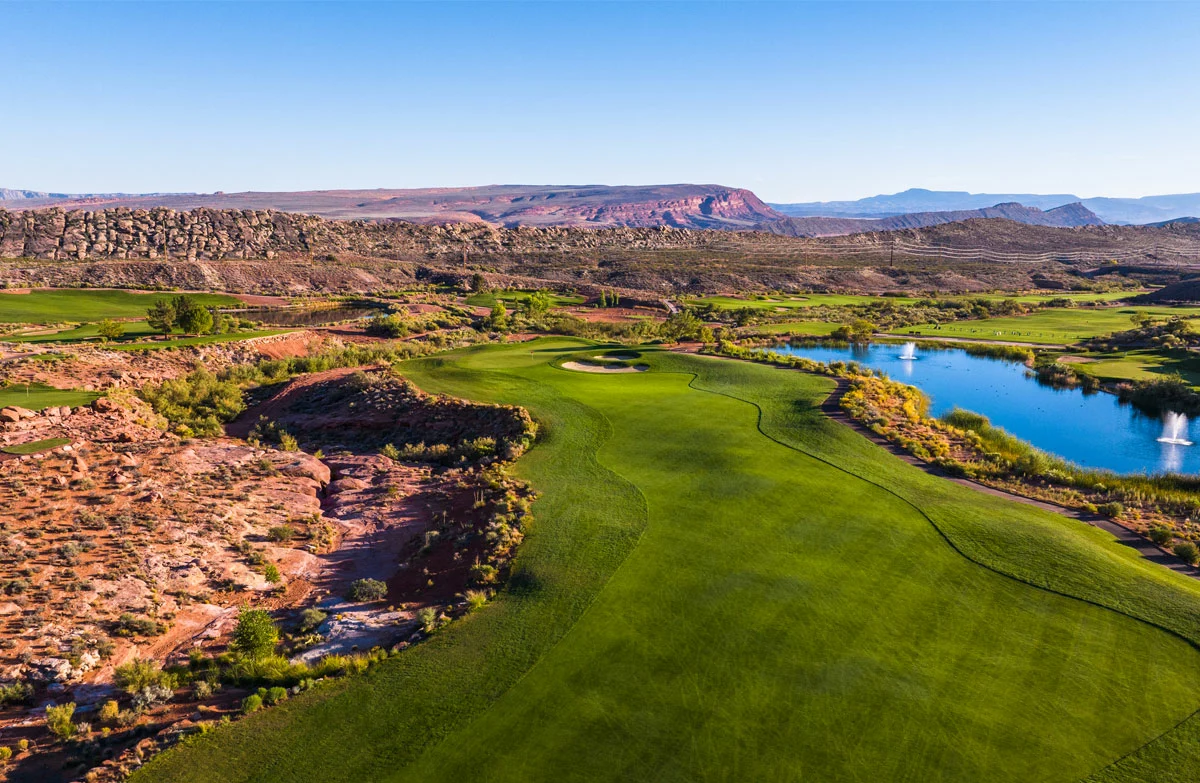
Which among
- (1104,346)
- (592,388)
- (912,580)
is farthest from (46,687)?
(1104,346)

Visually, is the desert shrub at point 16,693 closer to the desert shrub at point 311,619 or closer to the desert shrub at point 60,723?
the desert shrub at point 60,723

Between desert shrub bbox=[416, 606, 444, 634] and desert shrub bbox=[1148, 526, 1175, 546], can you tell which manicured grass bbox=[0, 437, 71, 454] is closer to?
desert shrub bbox=[416, 606, 444, 634]

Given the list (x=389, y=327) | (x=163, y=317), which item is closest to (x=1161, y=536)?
(x=389, y=327)

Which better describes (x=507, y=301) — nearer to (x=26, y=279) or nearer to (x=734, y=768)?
(x=26, y=279)

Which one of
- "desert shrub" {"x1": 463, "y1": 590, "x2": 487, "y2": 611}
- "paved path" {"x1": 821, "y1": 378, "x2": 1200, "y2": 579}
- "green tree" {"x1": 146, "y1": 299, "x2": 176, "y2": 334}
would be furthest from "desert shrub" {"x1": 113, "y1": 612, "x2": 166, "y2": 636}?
"green tree" {"x1": 146, "y1": 299, "x2": 176, "y2": 334}

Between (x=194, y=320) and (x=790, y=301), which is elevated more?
(x=790, y=301)

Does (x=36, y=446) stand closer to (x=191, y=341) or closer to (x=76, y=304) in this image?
(x=191, y=341)
